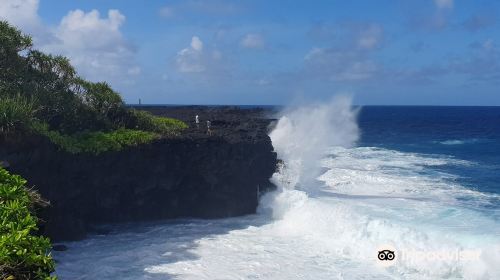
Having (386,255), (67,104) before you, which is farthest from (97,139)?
(386,255)

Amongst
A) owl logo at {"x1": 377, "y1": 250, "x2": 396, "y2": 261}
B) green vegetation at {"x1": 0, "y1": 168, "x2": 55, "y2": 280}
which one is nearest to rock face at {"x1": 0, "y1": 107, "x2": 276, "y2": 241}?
owl logo at {"x1": 377, "y1": 250, "x2": 396, "y2": 261}

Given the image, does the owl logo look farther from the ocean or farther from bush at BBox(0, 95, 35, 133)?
bush at BBox(0, 95, 35, 133)

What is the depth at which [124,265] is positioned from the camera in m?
16.4

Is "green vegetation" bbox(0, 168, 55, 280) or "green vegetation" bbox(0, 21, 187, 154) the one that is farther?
"green vegetation" bbox(0, 21, 187, 154)

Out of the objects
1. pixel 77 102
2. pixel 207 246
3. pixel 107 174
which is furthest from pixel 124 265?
pixel 77 102

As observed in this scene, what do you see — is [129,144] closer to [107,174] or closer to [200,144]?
[107,174]

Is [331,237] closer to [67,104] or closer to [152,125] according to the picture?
[152,125]

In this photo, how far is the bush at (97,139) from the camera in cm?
1909

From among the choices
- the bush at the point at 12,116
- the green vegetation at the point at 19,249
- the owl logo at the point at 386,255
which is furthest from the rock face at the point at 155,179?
the green vegetation at the point at 19,249

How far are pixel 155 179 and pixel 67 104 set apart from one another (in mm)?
5111

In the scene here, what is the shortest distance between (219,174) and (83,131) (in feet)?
21.4

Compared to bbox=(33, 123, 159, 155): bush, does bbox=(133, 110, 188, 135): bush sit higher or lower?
higher

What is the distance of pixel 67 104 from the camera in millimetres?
21562

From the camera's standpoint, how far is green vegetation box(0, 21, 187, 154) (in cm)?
1994
